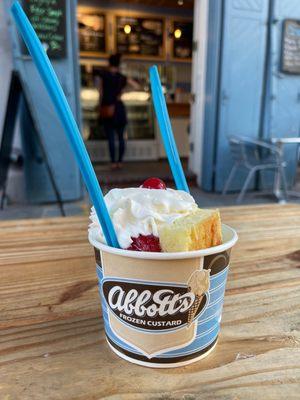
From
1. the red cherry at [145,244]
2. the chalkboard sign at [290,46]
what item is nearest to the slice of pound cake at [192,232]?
the red cherry at [145,244]

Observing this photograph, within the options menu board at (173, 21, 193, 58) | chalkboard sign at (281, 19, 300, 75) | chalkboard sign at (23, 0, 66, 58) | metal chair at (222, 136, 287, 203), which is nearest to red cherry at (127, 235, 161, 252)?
chalkboard sign at (23, 0, 66, 58)

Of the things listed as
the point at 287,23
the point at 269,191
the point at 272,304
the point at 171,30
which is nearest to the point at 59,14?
the point at 287,23

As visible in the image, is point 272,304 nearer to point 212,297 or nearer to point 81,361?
point 212,297

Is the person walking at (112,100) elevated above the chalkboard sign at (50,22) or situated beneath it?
situated beneath

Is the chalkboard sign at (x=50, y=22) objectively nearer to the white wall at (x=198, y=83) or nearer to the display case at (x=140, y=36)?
the white wall at (x=198, y=83)

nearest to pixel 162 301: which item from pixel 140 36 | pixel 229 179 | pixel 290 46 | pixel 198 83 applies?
pixel 229 179

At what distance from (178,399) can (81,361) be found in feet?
0.36

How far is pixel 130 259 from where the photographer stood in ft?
1.15

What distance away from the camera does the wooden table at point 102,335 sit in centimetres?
32

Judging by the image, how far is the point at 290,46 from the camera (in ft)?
11.5

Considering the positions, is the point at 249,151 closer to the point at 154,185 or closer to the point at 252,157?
the point at 252,157

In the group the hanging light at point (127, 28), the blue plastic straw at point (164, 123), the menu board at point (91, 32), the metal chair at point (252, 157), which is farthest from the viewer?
the hanging light at point (127, 28)

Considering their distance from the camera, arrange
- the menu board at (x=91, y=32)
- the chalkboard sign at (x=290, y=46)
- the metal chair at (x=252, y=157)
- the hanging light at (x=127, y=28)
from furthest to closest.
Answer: the hanging light at (x=127, y=28)
the menu board at (x=91, y=32)
the chalkboard sign at (x=290, y=46)
the metal chair at (x=252, y=157)

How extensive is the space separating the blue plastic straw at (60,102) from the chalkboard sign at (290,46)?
372 centimetres
